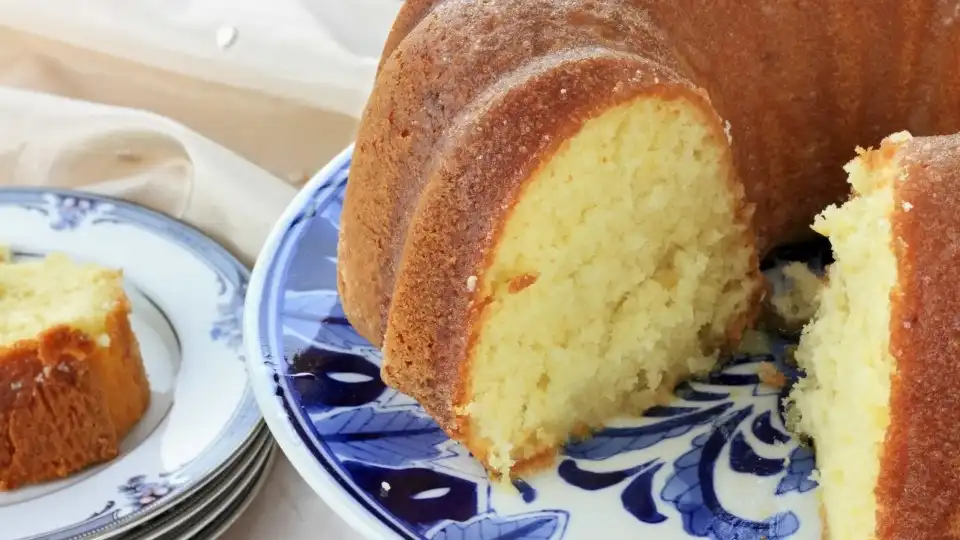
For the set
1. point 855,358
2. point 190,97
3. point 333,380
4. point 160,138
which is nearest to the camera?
point 855,358

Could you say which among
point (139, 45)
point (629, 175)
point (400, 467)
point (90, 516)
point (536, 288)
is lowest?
point (90, 516)

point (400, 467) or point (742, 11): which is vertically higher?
point (742, 11)

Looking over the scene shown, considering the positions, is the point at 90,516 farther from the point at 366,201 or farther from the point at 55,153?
the point at 55,153

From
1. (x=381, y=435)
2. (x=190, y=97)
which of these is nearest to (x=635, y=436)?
(x=381, y=435)

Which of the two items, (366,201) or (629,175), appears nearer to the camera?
(629,175)

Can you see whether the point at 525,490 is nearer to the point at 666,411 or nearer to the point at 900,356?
the point at 666,411

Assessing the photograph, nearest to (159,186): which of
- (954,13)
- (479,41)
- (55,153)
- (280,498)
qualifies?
(55,153)
